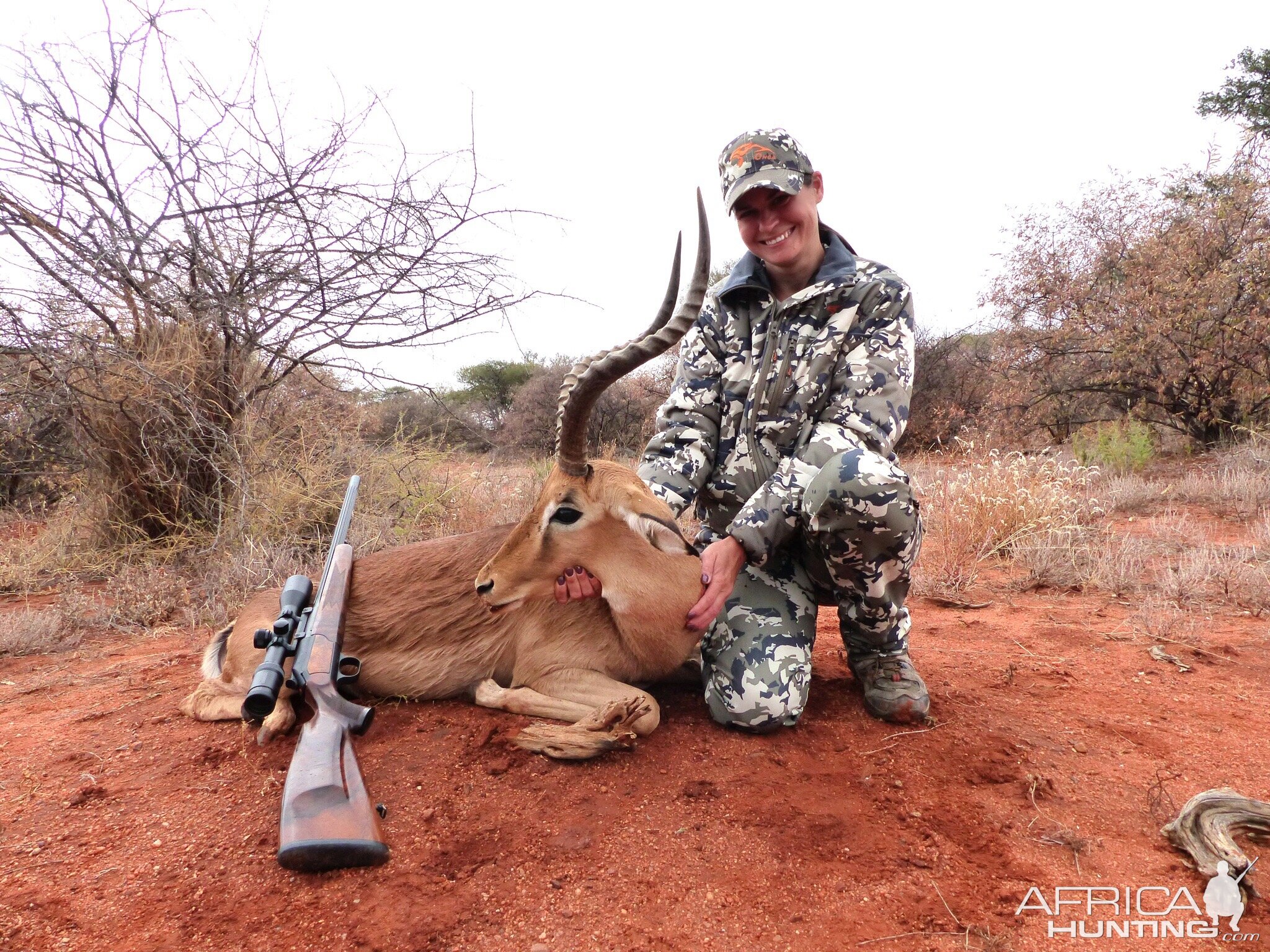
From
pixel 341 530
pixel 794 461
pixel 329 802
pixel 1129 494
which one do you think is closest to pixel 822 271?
pixel 794 461

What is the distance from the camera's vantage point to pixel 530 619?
3.64 m

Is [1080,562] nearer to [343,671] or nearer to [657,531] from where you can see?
[657,531]

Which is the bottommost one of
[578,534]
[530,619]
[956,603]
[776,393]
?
[956,603]

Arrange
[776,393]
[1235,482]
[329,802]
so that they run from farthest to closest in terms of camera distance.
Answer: [1235,482]
[776,393]
[329,802]

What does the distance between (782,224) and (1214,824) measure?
2.81 meters

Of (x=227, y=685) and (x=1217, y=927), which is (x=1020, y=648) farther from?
(x=227, y=685)

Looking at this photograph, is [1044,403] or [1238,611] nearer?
[1238,611]

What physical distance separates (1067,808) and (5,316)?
8127 mm

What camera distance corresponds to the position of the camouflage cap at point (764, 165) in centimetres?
333

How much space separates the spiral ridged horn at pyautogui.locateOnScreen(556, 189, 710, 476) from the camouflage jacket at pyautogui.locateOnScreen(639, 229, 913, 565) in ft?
1.94

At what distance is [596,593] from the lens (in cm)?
346

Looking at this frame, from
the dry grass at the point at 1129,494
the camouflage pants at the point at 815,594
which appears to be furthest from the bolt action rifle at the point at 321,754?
the dry grass at the point at 1129,494

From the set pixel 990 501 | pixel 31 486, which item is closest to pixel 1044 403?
pixel 990 501

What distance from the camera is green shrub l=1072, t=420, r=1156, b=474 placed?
9695mm
